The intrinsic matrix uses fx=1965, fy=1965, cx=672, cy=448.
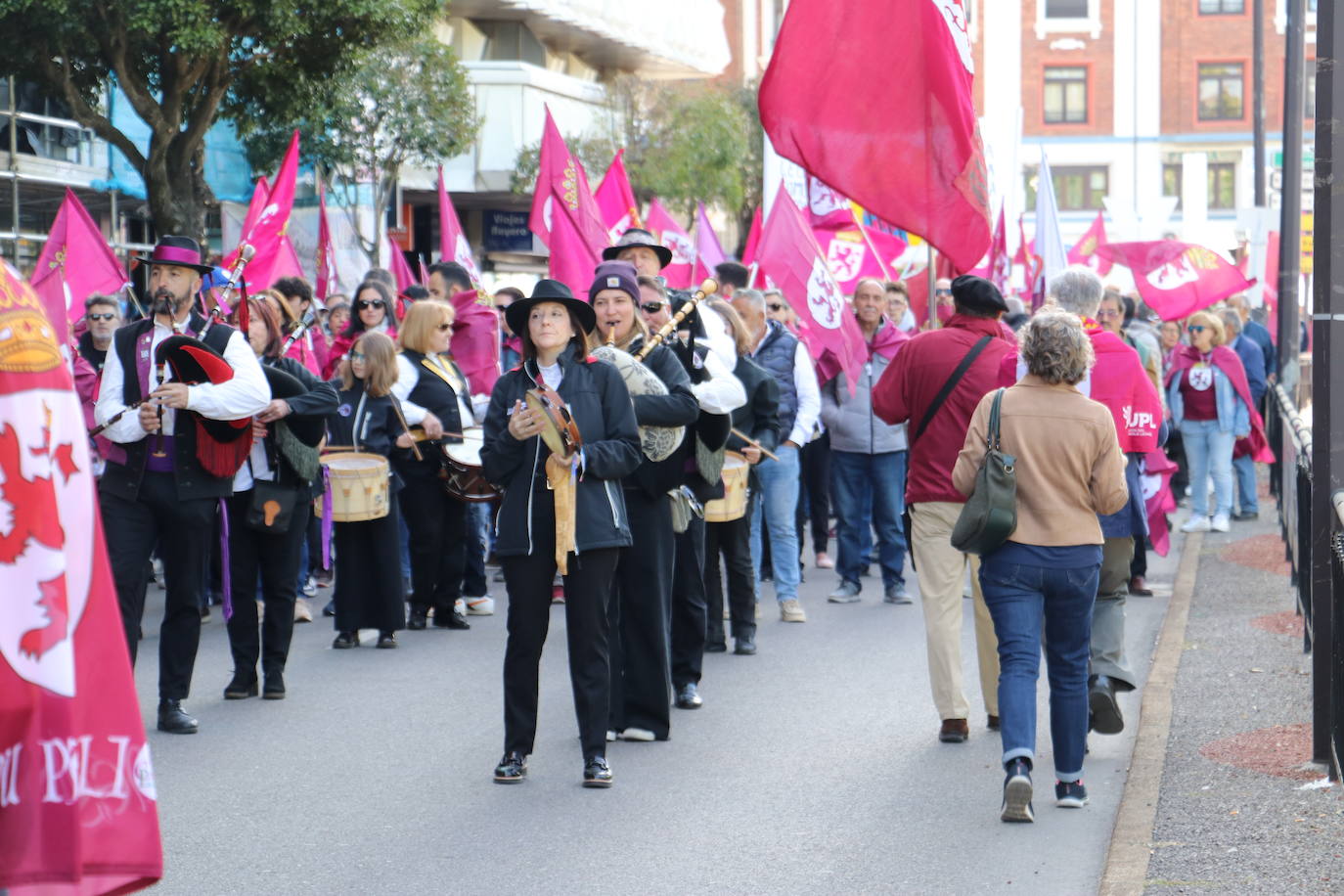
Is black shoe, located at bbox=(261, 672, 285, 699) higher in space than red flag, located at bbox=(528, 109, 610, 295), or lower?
lower

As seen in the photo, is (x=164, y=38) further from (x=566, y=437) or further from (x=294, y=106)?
(x=566, y=437)

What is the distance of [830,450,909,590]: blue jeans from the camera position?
1298 cm

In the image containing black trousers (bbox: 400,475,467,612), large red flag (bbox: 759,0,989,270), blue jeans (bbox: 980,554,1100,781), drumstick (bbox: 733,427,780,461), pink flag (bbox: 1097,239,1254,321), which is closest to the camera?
blue jeans (bbox: 980,554,1100,781)

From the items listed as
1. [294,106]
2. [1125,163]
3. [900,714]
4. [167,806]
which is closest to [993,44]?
[294,106]

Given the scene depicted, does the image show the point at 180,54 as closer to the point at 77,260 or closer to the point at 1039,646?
the point at 77,260

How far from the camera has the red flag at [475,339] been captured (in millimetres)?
14180

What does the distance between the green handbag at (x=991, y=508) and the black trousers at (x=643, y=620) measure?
5.49 ft

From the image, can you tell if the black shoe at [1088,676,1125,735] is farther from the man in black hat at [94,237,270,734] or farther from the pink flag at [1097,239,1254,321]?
the pink flag at [1097,239,1254,321]

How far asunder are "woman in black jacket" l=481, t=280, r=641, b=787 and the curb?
1990 mm

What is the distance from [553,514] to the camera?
7410 mm

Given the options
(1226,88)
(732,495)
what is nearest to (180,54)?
(732,495)

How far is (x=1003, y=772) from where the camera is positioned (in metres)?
7.72

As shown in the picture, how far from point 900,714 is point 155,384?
11.9 feet

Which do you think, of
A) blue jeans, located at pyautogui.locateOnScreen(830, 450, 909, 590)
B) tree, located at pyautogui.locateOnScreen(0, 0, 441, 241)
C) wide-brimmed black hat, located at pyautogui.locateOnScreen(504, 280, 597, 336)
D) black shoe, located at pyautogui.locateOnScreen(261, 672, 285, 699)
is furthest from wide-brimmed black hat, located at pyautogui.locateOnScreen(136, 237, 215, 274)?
tree, located at pyautogui.locateOnScreen(0, 0, 441, 241)
